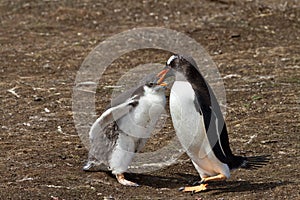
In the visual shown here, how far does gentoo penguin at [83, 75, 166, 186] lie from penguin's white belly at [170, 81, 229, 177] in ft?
0.74

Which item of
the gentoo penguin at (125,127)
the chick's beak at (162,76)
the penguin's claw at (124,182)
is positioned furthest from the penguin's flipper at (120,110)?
the penguin's claw at (124,182)

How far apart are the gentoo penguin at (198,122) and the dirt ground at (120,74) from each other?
235 millimetres

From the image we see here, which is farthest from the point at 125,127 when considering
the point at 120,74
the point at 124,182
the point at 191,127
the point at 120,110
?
the point at 120,74

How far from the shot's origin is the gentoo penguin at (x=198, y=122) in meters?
6.48

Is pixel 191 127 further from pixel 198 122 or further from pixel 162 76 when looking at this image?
pixel 162 76

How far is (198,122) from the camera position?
6500 mm

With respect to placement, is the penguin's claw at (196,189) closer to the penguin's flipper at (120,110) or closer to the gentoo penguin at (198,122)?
the gentoo penguin at (198,122)

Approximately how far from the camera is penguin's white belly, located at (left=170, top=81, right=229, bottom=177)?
645 cm

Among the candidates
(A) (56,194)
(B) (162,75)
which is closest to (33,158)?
(A) (56,194)

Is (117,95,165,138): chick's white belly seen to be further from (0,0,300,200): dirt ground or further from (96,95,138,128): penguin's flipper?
(0,0,300,200): dirt ground

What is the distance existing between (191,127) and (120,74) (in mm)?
4781

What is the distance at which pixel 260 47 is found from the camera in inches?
492

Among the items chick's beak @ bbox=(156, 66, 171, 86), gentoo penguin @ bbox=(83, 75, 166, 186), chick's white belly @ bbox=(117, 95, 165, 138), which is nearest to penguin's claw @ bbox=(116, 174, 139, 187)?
gentoo penguin @ bbox=(83, 75, 166, 186)

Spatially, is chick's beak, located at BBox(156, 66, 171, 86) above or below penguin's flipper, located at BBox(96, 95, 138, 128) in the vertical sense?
above
